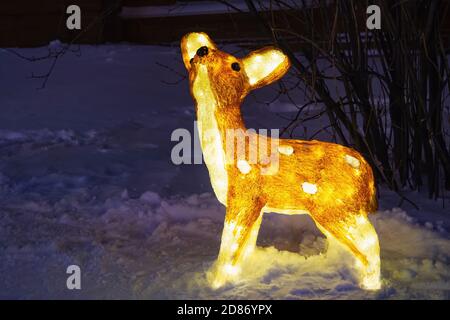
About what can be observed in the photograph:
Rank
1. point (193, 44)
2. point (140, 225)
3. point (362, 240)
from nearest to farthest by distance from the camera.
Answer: point (362, 240)
point (193, 44)
point (140, 225)

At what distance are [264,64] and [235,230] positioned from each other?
62cm

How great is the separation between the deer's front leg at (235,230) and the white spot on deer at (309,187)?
0.16 meters

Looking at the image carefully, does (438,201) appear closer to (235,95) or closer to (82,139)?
(235,95)

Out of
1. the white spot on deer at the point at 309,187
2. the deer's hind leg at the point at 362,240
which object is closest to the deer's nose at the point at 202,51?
the white spot on deer at the point at 309,187

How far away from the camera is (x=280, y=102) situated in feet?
18.7

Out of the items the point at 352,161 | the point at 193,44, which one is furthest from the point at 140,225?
the point at 352,161

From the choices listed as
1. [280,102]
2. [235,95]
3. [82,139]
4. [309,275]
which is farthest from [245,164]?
[280,102]

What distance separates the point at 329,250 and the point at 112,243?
1.01m

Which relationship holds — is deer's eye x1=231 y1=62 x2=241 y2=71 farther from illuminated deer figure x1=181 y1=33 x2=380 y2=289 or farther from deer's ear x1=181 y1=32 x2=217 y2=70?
deer's ear x1=181 y1=32 x2=217 y2=70

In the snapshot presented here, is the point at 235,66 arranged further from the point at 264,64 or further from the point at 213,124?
the point at 213,124

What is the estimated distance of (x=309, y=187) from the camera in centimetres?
224

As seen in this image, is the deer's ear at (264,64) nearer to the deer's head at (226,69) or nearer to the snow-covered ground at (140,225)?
the deer's head at (226,69)

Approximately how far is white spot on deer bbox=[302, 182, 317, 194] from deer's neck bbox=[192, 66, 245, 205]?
0.92 feet

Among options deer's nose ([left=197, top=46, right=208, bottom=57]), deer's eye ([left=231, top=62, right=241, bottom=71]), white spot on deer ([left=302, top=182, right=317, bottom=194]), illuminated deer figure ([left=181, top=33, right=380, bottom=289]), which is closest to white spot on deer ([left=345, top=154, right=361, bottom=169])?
illuminated deer figure ([left=181, top=33, right=380, bottom=289])
